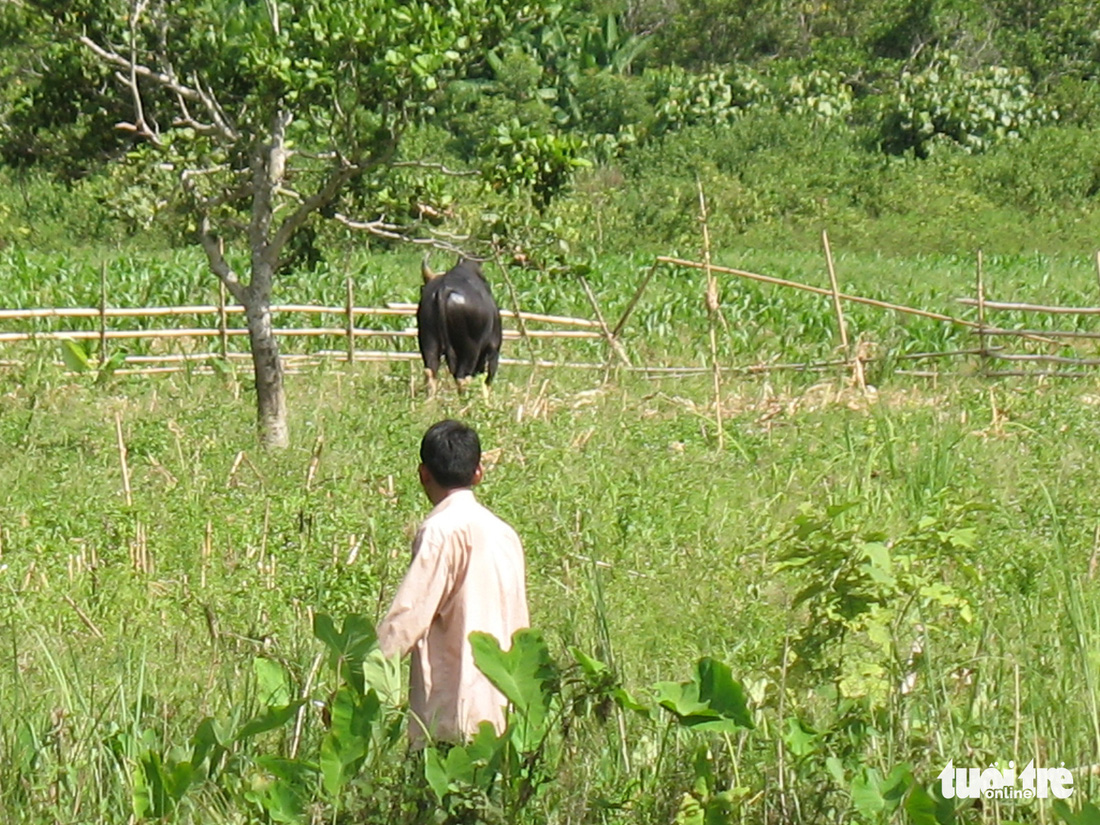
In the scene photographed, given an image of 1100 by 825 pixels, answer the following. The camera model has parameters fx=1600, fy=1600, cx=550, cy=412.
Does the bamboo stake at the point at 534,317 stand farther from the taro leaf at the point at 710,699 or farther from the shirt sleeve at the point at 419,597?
the taro leaf at the point at 710,699

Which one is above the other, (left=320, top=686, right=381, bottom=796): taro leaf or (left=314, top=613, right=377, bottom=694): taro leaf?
(left=314, top=613, right=377, bottom=694): taro leaf

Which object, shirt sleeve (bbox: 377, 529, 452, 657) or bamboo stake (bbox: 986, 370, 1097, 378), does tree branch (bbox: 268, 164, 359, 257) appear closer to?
shirt sleeve (bbox: 377, 529, 452, 657)

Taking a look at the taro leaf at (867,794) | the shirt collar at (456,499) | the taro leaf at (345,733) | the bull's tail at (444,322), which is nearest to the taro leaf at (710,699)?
the taro leaf at (867,794)

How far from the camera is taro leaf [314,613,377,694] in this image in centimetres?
284

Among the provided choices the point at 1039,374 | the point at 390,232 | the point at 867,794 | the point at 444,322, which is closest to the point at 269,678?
the point at 867,794

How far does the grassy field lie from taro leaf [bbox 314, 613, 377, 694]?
0.13 m

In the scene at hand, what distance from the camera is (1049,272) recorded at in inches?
648

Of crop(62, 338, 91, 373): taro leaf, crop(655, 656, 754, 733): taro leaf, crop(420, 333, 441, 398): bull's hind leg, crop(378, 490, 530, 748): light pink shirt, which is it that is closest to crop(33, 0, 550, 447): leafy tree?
crop(420, 333, 441, 398): bull's hind leg

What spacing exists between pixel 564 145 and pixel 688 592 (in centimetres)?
296

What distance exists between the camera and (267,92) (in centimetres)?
771

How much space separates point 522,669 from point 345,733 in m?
0.33

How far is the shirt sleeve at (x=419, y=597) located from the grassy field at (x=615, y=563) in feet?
0.72

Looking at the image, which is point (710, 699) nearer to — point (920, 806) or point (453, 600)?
point (920, 806)

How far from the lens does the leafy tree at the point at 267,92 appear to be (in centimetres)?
760
